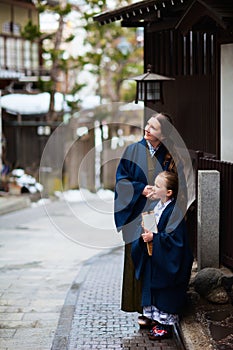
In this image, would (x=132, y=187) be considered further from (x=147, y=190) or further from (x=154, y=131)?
(x=154, y=131)

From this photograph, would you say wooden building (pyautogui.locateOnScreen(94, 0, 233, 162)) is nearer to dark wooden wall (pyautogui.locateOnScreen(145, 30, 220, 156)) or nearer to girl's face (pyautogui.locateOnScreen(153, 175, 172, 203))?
dark wooden wall (pyautogui.locateOnScreen(145, 30, 220, 156))

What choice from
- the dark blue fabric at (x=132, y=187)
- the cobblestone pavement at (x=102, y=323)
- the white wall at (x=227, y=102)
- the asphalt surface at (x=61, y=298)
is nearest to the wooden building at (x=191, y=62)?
the white wall at (x=227, y=102)

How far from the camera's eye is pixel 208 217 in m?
8.96

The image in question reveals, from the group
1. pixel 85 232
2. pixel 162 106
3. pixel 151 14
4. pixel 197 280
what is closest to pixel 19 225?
pixel 85 232

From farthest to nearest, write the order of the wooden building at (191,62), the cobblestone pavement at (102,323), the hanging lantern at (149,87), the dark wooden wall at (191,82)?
1. the hanging lantern at (149,87)
2. the dark wooden wall at (191,82)
3. the wooden building at (191,62)
4. the cobblestone pavement at (102,323)

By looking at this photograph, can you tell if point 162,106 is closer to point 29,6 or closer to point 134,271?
point 134,271

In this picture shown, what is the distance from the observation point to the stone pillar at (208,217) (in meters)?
8.90

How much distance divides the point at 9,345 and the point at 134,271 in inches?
64.3

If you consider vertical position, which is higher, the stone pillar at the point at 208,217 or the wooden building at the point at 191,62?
the wooden building at the point at 191,62

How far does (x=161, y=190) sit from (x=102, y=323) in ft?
6.51

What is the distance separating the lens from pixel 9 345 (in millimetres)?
7625

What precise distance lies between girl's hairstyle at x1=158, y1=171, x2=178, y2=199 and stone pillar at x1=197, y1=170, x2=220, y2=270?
1.56 meters

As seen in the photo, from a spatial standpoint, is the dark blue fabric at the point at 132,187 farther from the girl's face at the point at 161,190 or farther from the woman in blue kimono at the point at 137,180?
the girl's face at the point at 161,190

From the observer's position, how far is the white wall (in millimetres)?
9297
